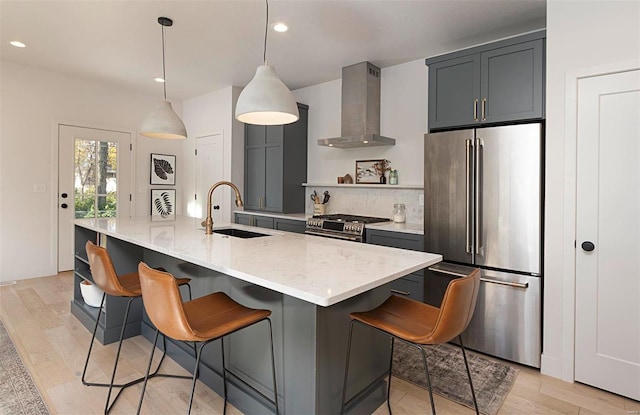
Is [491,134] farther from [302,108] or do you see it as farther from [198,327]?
[302,108]

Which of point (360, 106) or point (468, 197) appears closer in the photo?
point (468, 197)

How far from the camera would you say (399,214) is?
13.3 ft

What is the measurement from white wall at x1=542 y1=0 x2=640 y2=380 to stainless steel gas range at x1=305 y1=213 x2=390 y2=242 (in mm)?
1628

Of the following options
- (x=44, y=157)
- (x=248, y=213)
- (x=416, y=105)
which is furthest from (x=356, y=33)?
(x=44, y=157)

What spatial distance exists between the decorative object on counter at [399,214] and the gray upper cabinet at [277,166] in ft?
4.97

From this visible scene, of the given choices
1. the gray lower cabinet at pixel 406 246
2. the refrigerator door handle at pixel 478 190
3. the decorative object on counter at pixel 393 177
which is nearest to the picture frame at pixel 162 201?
the decorative object on counter at pixel 393 177

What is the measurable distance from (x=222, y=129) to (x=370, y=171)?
240cm

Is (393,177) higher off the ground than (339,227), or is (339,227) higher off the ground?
(393,177)

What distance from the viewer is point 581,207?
245 centimetres

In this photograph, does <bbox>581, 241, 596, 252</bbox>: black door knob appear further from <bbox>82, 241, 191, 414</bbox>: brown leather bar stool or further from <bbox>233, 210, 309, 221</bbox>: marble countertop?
<bbox>233, 210, 309, 221</bbox>: marble countertop

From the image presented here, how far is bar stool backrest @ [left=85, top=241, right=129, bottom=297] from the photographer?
2.19 metres

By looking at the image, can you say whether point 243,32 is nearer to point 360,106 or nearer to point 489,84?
point 360,106

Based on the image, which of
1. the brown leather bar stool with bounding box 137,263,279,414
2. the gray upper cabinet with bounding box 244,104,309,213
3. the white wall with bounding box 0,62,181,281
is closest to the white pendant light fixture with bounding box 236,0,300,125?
the brown leather bar stool with bounding box 137,263,279,414

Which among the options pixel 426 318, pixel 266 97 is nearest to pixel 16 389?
pixel 266 97
